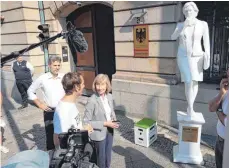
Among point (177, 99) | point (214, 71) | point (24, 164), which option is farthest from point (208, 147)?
point (24, 164)

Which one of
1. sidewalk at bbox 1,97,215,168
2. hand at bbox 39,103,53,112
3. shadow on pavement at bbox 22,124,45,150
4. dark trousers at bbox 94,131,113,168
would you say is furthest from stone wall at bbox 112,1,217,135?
hand at bbox 39,103,53,112

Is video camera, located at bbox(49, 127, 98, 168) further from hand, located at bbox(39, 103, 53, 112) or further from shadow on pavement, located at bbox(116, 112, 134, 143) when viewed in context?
shadow on pavement, located at bbox(116, 112, 134, 143)

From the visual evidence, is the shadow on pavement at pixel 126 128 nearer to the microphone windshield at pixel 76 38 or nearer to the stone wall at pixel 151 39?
the stone wall at pixel 151 39

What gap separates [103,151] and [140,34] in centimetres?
349

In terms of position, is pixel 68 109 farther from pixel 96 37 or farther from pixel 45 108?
pixel 96 37

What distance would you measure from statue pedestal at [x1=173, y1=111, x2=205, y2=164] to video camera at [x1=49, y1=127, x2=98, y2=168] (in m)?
2.43

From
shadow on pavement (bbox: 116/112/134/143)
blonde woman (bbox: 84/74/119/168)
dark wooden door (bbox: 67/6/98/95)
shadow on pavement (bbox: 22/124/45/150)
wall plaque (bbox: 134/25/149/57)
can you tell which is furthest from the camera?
dark wooden door (bbox: 67/6/98/95)

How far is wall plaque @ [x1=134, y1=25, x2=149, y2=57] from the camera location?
5465mm

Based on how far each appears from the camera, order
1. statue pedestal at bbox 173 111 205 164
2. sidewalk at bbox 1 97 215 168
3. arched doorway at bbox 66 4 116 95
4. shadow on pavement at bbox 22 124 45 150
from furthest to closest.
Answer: arched doorway at bbox 66 4 116 95
shadow on pavement at bbox 22 124 45 150
sidewalk at bbox 1 97 215 168
statue pedestal at bbox 173 111 205 164

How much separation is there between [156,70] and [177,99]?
2.98 ft

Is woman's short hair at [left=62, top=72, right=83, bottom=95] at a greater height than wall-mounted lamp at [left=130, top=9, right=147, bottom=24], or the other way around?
wall-mounted lamp at [left=130, top=9, right=147, bottom=24]

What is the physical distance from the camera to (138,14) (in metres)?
5.43

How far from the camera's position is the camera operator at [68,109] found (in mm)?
2350

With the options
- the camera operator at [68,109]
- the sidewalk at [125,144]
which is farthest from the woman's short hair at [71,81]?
the sidewalk at [125,144]
